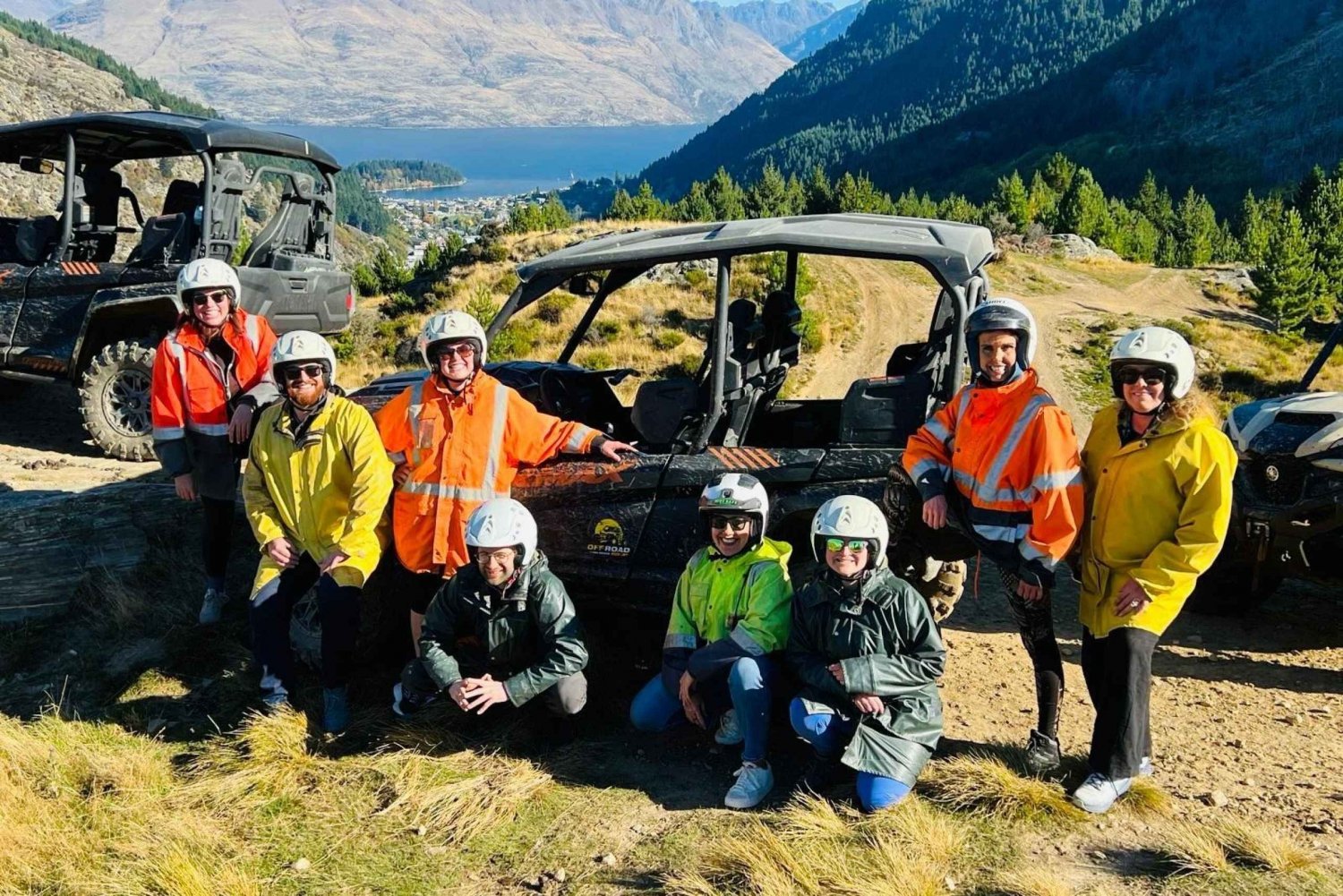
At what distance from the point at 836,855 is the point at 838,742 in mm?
493

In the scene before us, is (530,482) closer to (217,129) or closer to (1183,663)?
(1183,663)

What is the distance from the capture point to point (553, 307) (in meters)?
18.9

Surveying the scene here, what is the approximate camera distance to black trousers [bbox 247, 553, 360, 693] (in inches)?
170

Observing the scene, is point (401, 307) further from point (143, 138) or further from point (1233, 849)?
point (1233, 849)

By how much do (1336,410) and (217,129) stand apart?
774 cm

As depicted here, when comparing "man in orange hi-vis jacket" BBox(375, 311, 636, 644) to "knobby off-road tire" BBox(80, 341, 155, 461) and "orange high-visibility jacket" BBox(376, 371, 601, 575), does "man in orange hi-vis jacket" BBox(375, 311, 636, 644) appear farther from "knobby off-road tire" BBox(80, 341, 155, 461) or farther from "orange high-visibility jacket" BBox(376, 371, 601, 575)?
"knobby off-road tire" BBox(80, 341, 155, 461)

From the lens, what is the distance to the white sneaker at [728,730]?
406 centimetres

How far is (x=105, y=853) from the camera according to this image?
3592 mm

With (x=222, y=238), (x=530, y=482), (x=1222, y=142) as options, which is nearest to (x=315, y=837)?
(x=530, y=482)

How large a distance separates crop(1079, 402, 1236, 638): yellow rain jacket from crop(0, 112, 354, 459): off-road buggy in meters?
7.01

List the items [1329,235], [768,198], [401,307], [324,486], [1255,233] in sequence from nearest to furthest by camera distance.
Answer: [324,486] < [401,307] < [1329,235] < [1255,233] < [768,198]

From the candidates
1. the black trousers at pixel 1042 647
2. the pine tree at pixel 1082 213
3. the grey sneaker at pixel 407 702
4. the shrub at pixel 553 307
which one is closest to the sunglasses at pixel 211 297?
the grey sneaker at pixel 407 702

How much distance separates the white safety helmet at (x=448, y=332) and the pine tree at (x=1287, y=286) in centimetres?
2742

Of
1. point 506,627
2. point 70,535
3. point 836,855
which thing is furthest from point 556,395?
point 70,535
